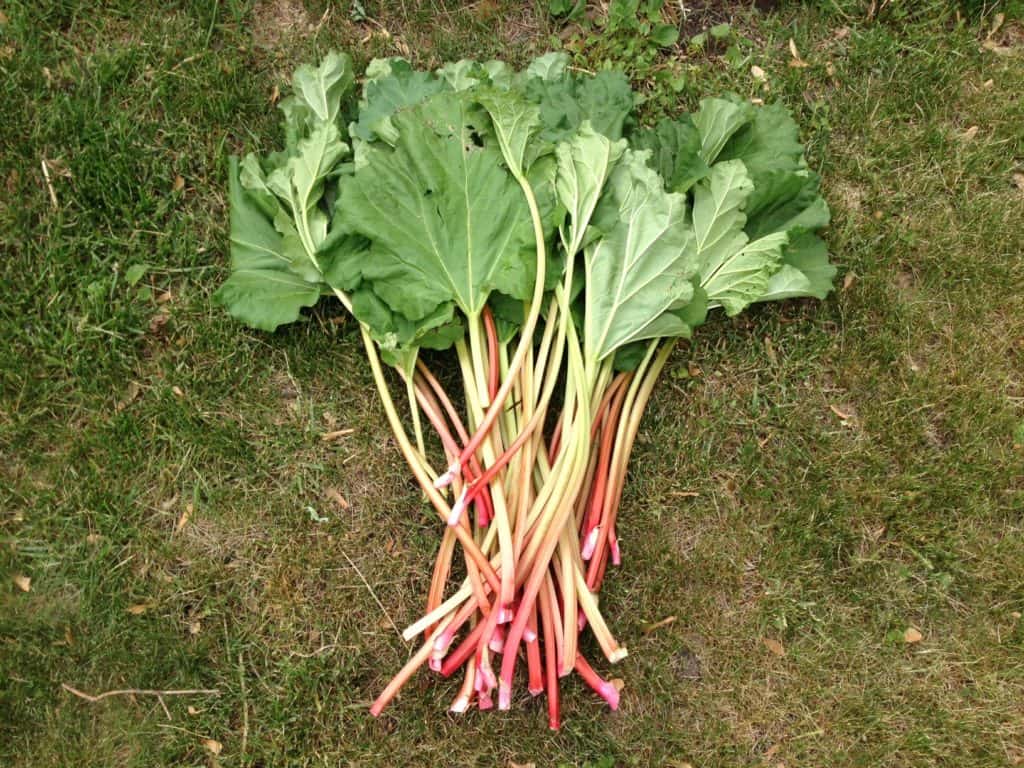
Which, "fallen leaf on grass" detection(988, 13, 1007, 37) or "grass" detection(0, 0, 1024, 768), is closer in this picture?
"grass" detection(0, 0, 1024, 768)

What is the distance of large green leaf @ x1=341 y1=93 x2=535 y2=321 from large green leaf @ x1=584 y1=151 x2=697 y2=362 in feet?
0.89

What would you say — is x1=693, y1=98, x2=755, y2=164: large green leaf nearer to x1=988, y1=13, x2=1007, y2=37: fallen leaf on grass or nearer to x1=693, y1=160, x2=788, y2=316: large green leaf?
x1=693, y1=160, x2=788, y2=316: large green leaf

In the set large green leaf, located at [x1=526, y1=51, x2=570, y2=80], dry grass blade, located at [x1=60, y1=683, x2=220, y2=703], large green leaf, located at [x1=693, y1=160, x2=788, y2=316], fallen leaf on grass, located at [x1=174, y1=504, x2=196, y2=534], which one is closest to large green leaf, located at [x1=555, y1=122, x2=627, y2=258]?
large green leaf, located at [x1=693, y1=160, x2=788, y2=316]

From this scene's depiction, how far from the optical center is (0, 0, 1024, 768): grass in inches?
129

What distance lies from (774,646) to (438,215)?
2.14 meters

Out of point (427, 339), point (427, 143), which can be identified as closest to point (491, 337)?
point (427, 339)

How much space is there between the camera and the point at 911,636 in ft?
11.2

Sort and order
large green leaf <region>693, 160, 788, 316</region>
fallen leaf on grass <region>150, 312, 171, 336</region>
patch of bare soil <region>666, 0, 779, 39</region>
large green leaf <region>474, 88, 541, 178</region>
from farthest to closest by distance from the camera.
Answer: patch of bare soil <region>666, 0, 779, 39</region>, fallen leaf on grass <region>150, 312, 171, 336</region>, large green leaf <region>693, 160, 788, 316</region>, large green leaf <region>474, 88, 541, 178</region>

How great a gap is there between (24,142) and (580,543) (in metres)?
2.80

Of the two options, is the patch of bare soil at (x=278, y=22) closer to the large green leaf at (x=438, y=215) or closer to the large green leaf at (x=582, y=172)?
the large green leaf at (x=438, y=215)

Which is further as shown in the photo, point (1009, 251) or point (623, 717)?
point (1009, 251)

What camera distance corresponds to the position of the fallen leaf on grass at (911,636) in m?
3.41

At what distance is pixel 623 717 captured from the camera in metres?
3.31

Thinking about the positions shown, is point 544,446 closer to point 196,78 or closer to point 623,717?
point 623,717
